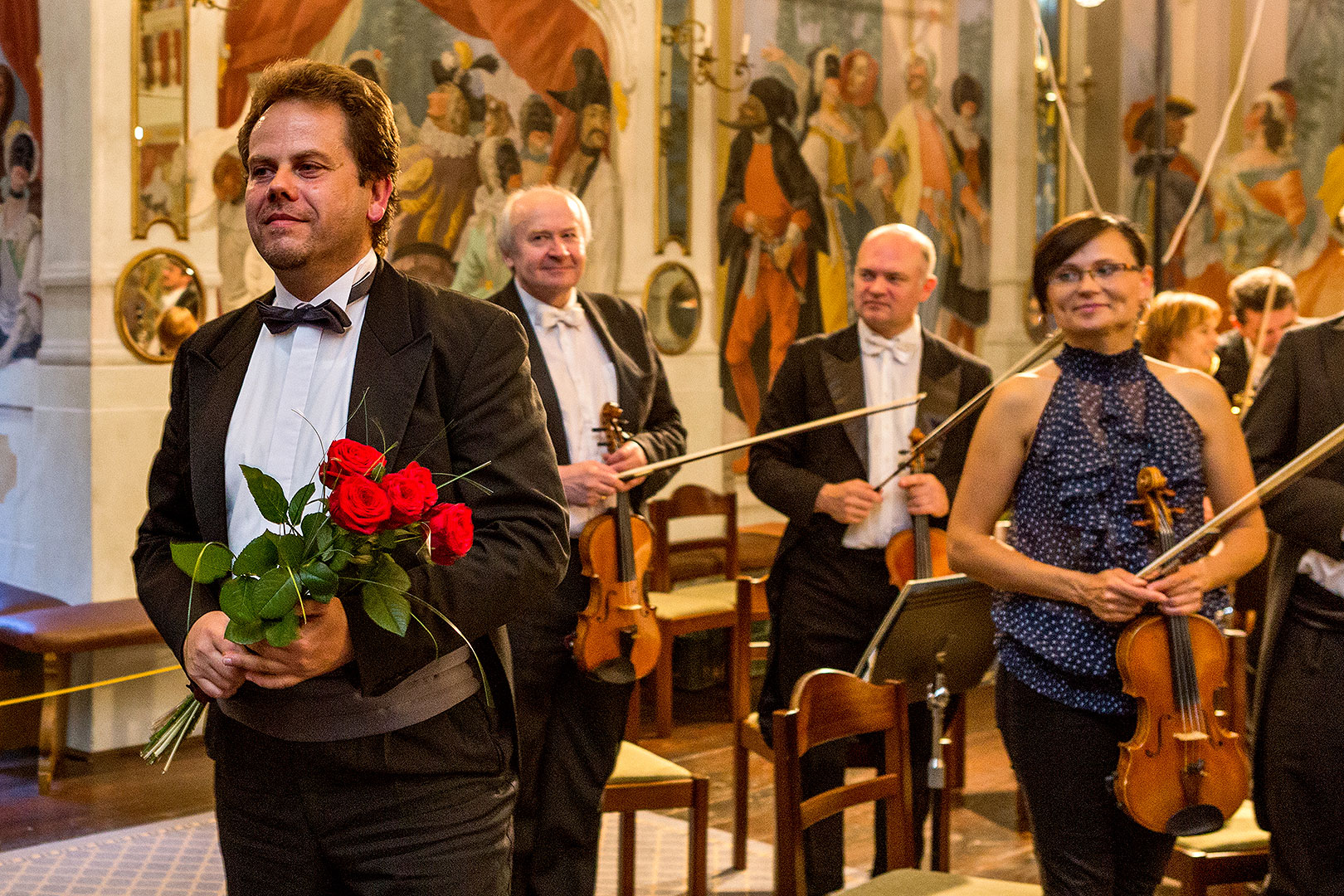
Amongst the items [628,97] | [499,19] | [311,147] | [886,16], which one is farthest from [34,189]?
[886,16]

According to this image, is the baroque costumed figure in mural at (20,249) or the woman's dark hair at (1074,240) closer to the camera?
the woman's dark hair at (1074,240)

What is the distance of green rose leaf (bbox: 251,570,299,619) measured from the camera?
167 centimetres

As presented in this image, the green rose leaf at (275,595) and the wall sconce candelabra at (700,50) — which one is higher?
the wall sconce candelabra at (700,50)

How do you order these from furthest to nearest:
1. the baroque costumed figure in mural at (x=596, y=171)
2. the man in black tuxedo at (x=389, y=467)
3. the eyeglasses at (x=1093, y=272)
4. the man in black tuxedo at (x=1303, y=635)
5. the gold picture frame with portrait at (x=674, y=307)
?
the gold picture frame with portrait at (x=674, y=307) < the baroque costumed figure in mural at (x=596, y=171) < the man in black tuxedo at (x=1303, y=635) < the eyeglasses at (x=1093, y=272) < the man in black tuxedo at (x=389, y=467)

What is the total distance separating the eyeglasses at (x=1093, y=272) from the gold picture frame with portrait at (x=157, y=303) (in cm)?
389

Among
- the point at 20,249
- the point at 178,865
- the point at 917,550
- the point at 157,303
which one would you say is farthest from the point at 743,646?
the point at 20,249

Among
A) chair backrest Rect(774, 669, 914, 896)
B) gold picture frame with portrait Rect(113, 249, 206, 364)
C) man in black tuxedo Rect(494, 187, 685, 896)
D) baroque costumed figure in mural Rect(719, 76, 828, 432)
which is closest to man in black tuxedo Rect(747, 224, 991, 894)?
man in black tuxedo Rect(494, 187, 685, 896)

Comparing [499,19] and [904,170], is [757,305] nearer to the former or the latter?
[904,170]

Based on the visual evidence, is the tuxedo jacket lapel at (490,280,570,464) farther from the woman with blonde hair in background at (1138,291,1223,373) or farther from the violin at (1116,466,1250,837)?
the woman with blonde hair in background at (1138,291,1223,373)

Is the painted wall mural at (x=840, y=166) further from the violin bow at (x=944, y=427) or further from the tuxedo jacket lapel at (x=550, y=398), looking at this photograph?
the tuxedo jacket lapel at (x=550, y=398)

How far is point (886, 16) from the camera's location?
8.74 m

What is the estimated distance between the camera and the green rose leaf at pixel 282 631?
5.48 feet

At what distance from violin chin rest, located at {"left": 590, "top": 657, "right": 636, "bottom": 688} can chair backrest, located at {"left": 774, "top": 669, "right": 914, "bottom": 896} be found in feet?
2.33

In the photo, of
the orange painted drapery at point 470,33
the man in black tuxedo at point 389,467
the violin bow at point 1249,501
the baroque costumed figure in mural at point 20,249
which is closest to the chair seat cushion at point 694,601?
the orange painted drapery at point 470,33
